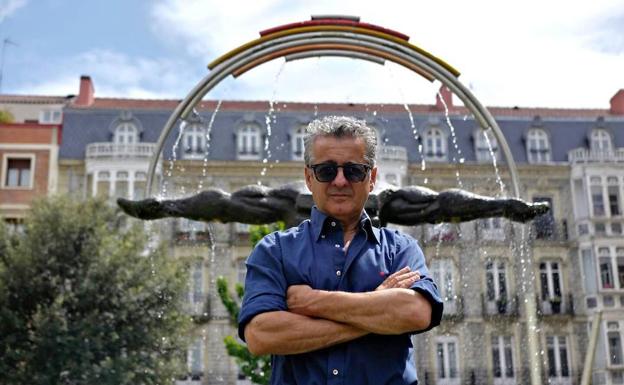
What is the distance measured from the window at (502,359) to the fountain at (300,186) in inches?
1003

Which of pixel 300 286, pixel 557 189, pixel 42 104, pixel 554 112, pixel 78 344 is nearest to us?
pixel 300 286

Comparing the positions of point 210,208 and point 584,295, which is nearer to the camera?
point 210,208

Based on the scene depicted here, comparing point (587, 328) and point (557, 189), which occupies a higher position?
point (557, 189)

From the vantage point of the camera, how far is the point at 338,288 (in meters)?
2.95

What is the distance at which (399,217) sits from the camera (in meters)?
6.63

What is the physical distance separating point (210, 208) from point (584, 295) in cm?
3000

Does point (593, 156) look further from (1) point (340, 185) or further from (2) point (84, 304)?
(1) point (340, 185)

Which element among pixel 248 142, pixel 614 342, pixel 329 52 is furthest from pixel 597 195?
pixel 329 52

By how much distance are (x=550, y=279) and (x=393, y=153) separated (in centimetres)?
845

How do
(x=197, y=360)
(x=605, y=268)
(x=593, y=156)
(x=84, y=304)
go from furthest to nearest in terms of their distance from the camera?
(x=593, y=156), (x=605, y=268), (x=197, y=360), (x=84, y=304)

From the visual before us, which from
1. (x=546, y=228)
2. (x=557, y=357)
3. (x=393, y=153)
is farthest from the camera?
(x=546, y=228)

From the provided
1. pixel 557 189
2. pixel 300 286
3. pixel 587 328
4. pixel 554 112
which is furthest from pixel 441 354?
pixel 300 286

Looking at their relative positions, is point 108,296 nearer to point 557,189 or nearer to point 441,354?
point 441,354

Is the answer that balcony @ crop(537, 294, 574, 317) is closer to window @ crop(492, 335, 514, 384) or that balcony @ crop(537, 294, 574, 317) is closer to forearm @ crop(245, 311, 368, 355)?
window @ crop(492, 335, 514, 384)
